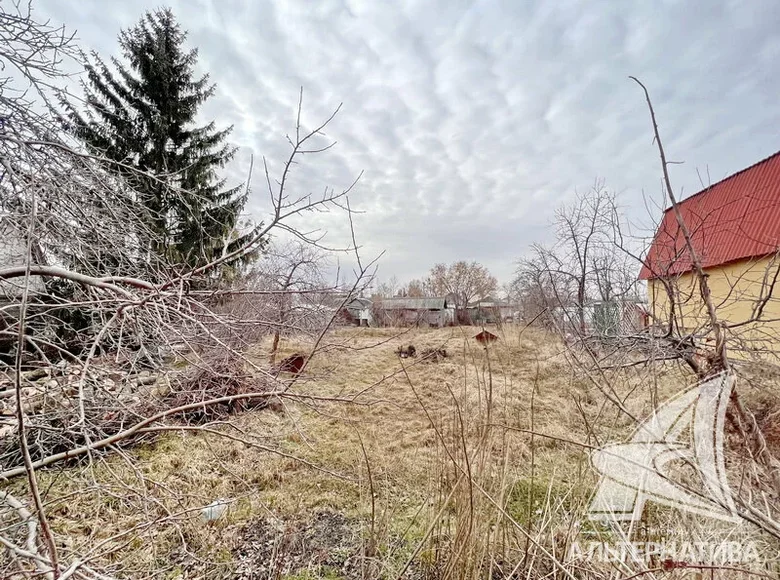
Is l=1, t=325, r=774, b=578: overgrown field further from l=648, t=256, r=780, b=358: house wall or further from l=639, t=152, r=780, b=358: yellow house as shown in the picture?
l=639, t=152, r=780, b=358: yellow house

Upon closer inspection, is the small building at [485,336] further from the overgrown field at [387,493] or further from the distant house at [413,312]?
the distant house at [413,312]

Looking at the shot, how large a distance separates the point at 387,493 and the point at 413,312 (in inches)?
846

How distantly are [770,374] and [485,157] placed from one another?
21.7ft

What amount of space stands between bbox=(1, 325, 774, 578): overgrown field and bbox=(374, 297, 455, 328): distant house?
6.37 meters

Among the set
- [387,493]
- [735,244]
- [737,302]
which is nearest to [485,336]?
[387,493]

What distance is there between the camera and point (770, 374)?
60.7 inches

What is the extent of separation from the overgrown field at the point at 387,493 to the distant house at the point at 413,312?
6.37 m

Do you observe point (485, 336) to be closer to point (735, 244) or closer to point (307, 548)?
point (307, 548)

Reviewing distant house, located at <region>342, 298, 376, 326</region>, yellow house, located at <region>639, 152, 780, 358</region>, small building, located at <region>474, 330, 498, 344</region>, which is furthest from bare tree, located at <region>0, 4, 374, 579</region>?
yellow house, located at <region>639, 152, 780, 358</region>

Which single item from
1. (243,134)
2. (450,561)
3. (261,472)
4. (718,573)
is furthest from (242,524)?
(243,134)

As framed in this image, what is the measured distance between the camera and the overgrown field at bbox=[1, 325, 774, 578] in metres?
1.21

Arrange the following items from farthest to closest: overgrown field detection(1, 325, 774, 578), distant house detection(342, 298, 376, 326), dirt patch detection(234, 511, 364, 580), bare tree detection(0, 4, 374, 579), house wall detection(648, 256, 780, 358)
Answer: distant house detection(342, 298, 376, 326) → dirt patch detection(234, 511, 364, 580) → bare tree detection(0, 4, 374, 579) → house wall detection(648, 256, 780, 358) → overgrown field detection(1, 325, 774, 578)

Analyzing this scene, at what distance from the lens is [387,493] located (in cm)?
171

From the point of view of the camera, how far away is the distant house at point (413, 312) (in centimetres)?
1673
